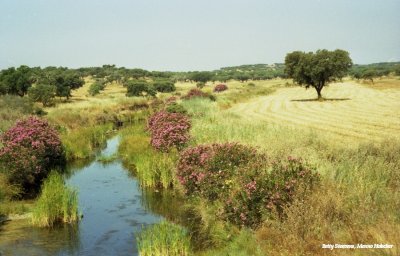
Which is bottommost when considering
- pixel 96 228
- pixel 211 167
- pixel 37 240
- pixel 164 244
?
pixel 96 228

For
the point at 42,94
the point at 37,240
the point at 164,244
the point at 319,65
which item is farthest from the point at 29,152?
the point at 319,65

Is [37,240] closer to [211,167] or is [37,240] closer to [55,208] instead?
[55,208]

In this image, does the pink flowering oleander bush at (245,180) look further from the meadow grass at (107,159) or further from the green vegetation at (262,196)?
the meadow grass at (107,159)

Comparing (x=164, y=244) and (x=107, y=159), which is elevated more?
(x=164, y=244)

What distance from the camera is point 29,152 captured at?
921 inches

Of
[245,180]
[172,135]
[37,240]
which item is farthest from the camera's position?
[172,135]

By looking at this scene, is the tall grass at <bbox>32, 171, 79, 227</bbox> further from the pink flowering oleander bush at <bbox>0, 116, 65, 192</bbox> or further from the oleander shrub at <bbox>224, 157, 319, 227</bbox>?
the oleander shrub at <bbox>224, 157, 319, 227</bbox>

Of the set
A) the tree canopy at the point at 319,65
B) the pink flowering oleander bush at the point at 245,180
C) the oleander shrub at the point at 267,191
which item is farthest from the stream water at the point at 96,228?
the tree canopy at the point at 319,65

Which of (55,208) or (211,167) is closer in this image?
(211,167)

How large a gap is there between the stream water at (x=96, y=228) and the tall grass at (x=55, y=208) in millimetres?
384

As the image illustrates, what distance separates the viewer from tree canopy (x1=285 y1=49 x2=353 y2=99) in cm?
6062

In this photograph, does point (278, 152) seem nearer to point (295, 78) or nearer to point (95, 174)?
point (95, 174)

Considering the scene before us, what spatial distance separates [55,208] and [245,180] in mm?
8375

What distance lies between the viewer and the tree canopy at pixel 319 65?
6062 centimetres
